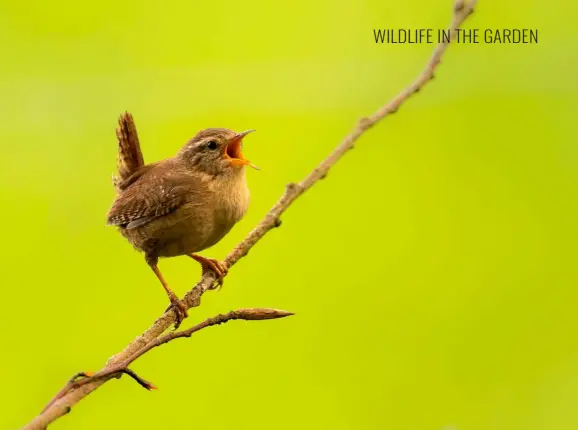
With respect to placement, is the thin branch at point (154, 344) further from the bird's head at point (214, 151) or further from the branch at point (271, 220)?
the bird's head at point (214, 151)

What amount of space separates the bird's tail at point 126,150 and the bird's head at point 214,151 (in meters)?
0.16

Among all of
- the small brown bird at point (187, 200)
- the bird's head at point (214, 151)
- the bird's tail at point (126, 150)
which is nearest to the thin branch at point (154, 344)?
the small brown bird at point (187, 200)

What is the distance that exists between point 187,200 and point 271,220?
0.83m

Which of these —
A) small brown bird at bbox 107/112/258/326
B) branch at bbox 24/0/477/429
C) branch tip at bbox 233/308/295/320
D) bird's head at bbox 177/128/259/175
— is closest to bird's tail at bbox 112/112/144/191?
small brown bird at bbox 107/112/258/326

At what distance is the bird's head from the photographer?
2.05 meters

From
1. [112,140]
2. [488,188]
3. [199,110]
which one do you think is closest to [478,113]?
[488,188]

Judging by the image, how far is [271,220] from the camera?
3.97 ft

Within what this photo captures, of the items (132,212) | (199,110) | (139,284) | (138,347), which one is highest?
(138,347)

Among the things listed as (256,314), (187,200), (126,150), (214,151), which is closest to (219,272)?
(187,200)

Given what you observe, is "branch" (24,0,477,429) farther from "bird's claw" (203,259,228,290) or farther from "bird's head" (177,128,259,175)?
"bird's head" (177,128,259,175)

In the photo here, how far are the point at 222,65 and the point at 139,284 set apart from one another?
3.09m

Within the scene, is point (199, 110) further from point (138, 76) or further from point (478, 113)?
point (478, 113)

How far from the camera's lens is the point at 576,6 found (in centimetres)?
771

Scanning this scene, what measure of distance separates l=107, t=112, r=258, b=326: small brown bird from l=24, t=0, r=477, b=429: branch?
19.3 inches
